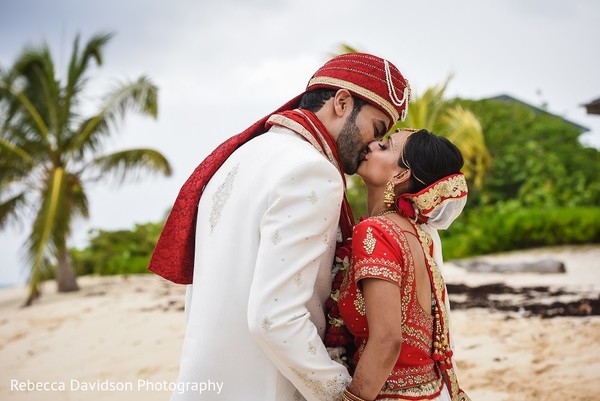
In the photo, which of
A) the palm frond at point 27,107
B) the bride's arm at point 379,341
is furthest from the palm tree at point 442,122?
the bride's arm at point 379,341

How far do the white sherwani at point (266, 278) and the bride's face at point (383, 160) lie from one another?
342 millimetres

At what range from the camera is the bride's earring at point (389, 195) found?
7.25 ft

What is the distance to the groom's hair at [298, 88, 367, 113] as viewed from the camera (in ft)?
7.63

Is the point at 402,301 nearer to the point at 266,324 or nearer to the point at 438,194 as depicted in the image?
the point at 438,194

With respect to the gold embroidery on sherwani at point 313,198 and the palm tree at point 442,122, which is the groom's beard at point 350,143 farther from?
the palm tree at point 442,122

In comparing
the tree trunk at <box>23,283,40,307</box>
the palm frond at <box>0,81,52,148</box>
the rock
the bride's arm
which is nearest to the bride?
the bride's arm

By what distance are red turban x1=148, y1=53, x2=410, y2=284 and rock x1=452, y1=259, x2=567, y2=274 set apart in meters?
A: 9.17

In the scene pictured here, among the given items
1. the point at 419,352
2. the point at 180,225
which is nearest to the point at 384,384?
the point at 419,352

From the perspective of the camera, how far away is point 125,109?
12.8 meters

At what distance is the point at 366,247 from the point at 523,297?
292 inches

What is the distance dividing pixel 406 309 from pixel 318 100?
877 mm

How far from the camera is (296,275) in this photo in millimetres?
1825

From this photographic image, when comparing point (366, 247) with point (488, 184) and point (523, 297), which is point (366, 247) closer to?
point (523, 297)

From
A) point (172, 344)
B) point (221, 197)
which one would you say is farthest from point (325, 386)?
point (172, 344)
